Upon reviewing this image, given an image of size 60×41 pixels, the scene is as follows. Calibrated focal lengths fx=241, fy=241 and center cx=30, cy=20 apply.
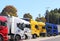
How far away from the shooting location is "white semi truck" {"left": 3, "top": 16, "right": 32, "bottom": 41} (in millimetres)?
29859

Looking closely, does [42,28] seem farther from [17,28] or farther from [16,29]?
[16,29]

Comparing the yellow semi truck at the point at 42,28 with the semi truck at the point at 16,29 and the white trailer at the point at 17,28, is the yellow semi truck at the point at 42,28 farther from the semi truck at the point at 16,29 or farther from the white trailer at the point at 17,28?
the white trailer at the point at 17,28

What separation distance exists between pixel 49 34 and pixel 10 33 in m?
21.0

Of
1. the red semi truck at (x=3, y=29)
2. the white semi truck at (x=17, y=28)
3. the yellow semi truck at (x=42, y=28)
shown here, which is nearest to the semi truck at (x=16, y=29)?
the white semi truck at (x=17, y=28)

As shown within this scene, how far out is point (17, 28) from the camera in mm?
31203

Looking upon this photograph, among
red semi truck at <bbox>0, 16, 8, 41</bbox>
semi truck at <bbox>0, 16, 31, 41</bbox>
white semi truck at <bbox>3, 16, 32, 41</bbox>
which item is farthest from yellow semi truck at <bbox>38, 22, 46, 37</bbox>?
red semi truck at <bbox>0, 16, 8, 41</bbox>

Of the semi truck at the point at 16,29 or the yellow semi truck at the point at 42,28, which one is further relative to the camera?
the yellow semi truck at the point at 42,28

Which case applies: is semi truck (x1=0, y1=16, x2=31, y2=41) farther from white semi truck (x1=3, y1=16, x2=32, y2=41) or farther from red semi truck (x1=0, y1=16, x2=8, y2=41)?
red semi truck (x1=0, y1=16, x2=8, y2=41)

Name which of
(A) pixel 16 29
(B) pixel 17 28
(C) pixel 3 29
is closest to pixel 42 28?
(B) pixel 17 28

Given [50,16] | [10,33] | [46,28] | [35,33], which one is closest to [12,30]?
[10,33]

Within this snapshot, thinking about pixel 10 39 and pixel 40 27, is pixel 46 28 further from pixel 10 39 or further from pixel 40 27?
pixel 10 39

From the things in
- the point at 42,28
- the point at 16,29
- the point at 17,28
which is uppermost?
the point at 17,28

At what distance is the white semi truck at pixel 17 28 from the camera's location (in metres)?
29.9

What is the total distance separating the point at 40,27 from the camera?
141 ft
